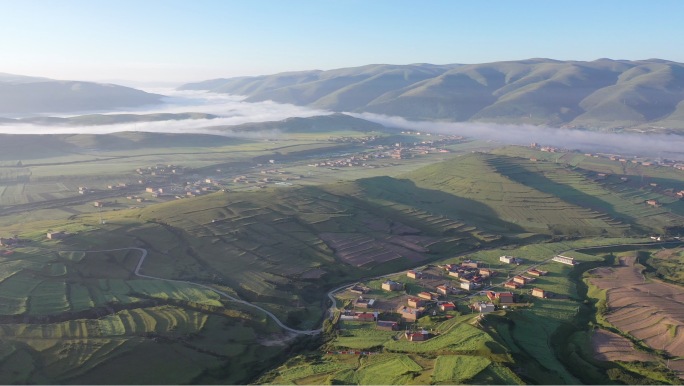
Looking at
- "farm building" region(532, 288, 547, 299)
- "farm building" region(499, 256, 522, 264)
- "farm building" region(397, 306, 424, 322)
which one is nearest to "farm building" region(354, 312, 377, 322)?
"farm building" region(397, 306, 424, 322)

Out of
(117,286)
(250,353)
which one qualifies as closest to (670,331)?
(250,353)

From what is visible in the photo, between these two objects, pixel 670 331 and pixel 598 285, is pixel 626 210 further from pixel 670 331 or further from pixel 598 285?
pixel 670 331

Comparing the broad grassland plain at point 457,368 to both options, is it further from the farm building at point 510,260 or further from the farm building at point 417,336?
the farm building at point 510,260

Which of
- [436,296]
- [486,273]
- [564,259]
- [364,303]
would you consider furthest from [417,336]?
[564,259]

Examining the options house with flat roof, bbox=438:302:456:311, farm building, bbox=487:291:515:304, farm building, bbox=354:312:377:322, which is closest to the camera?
farm building, bbox=354:312:377:322

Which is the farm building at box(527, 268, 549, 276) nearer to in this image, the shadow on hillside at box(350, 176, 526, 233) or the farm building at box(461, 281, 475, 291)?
the farm building at box(461, 281, 475, 291)

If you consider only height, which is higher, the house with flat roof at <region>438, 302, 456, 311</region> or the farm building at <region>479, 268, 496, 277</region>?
the house with flat roof at <region>438, 302, 456, 311</region>

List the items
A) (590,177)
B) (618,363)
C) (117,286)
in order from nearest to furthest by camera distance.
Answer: (618,363) < (117,286) < (590,177)
